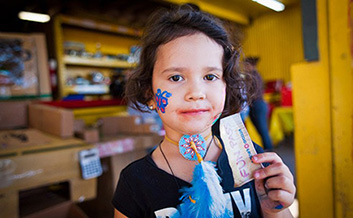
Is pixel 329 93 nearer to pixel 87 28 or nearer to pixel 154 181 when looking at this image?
pixel 154 181

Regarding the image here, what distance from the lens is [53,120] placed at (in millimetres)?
1381

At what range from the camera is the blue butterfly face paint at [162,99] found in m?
0.57

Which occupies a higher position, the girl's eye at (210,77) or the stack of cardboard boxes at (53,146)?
the girl's eye at (210,77)

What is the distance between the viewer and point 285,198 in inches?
19.7

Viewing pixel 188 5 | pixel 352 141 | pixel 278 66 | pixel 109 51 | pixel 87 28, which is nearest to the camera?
pixel 188 5

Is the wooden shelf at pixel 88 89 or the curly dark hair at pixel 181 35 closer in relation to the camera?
the curly dark hair at pixel 181 35

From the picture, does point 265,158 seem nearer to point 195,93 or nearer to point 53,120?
point 195,93

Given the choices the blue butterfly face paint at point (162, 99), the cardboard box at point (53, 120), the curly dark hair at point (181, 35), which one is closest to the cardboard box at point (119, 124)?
the cardboard box at point (53, 120)

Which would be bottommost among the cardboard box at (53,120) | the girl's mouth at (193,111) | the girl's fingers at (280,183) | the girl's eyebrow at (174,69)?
the girl's fingers at (280,183)

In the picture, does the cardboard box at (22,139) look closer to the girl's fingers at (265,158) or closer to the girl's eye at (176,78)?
the girl's eye at (176,78)

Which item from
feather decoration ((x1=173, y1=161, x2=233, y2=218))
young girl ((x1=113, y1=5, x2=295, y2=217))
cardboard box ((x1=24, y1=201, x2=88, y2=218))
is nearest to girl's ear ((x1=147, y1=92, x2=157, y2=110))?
young girl ((x1=113, y1=5, x2=295, y2=217))

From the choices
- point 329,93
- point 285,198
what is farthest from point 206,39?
point 329,93

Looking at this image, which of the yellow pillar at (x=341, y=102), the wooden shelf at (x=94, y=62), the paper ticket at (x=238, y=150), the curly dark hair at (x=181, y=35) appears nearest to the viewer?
the paper ticket at (x=238, y=150)

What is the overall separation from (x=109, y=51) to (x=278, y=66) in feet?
14.4
